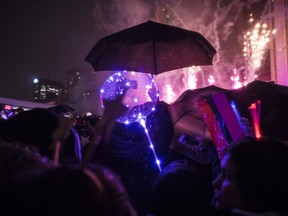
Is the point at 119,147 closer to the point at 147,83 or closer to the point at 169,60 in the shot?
the point at 147,83

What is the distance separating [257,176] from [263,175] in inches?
1.5

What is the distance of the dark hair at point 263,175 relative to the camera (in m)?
1.73

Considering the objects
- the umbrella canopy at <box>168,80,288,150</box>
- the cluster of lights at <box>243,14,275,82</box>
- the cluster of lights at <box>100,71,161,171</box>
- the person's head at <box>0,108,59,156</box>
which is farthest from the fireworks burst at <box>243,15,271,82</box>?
the person's head at <box>0,108,59,156</box>

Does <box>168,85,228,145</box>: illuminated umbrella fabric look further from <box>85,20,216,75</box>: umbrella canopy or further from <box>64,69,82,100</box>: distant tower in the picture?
<box>64,69,82,100</box>: distant tower

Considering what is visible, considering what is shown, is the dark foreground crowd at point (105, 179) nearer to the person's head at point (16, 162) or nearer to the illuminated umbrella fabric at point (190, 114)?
the person's head at point (16, 162)

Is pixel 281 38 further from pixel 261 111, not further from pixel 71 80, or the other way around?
pixel 71 80

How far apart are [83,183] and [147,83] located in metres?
3.81

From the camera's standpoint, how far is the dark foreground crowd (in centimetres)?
99

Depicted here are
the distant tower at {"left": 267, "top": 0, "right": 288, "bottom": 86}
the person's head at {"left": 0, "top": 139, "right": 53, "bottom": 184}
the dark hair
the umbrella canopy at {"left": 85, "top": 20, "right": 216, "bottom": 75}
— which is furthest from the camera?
the distant tower at {"left": 267, "top": 0, "right": 288, "bottom": 86}

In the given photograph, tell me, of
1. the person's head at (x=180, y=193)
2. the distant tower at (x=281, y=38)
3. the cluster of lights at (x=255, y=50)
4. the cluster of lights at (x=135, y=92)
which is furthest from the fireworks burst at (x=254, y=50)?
the person's head at (x=180, y=193)

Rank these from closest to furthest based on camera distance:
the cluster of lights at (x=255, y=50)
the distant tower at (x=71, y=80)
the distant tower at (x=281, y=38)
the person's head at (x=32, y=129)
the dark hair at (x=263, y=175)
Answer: the dark hair at (x=263, y=175)
the person's head at (x=32, y=129)
the distant tower at (x=281, y=38)
the cluster of lights at (x=255, y=50)
the distant tower at (x=71, y=80)

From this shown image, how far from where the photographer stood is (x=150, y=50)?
15.5 feet

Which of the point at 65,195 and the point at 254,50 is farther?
the point at 254,50

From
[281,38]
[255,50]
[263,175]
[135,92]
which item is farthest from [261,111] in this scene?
[255,50]
